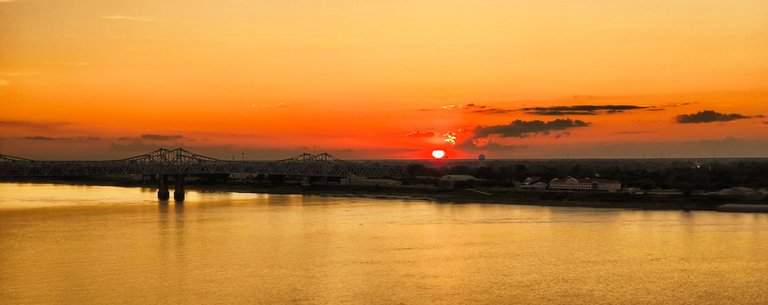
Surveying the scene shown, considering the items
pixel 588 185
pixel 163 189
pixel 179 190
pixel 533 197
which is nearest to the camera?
pixel 533 197

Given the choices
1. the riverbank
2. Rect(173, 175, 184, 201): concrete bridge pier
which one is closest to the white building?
the riverbank

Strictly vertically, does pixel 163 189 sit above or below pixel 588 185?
above

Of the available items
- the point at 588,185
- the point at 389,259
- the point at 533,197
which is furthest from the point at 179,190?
the point at 389,259

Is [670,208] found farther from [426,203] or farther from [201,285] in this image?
[201,285]

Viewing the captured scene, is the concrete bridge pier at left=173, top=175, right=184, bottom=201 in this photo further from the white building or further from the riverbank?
the white building

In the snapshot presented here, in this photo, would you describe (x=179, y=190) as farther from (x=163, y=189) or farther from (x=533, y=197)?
(x=533, y=197)
